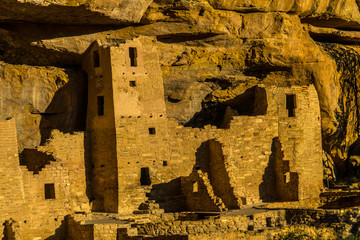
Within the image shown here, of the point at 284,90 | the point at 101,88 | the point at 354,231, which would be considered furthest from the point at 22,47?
the point at 354,231

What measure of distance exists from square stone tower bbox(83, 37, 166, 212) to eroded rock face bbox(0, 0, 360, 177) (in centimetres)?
66

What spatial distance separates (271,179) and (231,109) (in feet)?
9.94

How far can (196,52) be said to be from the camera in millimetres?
39875

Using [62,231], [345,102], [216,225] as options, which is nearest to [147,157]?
[216,225]

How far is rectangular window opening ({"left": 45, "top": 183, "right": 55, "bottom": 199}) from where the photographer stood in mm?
34375

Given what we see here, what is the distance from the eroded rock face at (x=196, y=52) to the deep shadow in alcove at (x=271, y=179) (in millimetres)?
2621

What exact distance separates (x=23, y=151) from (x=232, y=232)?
28.0 ft

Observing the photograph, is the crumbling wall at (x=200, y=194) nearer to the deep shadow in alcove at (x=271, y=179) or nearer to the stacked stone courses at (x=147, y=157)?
the stacked stone courses at (x=147, y=157)

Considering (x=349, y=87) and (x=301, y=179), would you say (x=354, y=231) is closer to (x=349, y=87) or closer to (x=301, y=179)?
(x=301, y=179)

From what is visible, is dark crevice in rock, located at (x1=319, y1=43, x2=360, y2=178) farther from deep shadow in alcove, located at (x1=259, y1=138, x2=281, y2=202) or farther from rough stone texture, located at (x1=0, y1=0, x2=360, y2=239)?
deep shadow in alcove, located at (x1=259, y1=138, x2=281, y2=202)

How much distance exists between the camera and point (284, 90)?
1603 inches

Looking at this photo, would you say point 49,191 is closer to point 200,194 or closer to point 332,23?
point 200,194

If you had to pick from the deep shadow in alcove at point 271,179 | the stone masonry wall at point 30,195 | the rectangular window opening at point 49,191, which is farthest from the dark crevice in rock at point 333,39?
the rectangular window opening at point 49,191

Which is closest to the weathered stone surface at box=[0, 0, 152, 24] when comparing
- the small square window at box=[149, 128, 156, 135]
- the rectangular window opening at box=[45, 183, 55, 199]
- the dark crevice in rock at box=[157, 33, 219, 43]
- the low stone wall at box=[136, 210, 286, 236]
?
the dark crevice in rock at box=[157, 33, 219, 43]
